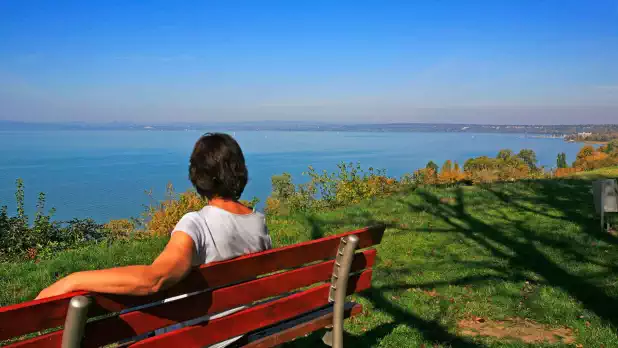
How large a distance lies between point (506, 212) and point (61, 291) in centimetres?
877

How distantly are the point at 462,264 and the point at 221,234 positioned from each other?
15.8 ft

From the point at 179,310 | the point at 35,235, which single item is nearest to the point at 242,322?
the point at 179,310

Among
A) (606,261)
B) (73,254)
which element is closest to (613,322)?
(606,261)

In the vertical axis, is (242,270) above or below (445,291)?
above

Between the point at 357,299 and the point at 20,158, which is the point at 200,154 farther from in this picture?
the point at 20,158

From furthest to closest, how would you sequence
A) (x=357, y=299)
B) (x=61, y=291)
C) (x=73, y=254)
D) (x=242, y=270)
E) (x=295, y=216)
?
1. (x=295, y=216)
2. (x=73, y=254)
3. (x=357, y=299)
4. (x=242, y=270)
5. (x=61, y=291)

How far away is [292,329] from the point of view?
2914 mm

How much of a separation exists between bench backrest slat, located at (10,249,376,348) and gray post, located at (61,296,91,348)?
2.9 inches

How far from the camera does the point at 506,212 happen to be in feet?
30.9

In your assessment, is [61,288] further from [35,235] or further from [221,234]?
[35,235]

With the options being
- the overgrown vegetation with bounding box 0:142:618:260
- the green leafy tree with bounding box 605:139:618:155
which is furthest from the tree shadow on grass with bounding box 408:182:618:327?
the green leafy tree with bounding box 605:139:618:155

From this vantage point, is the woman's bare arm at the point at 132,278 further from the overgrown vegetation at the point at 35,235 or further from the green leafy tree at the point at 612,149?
the green leafy tree at the point at 612,149

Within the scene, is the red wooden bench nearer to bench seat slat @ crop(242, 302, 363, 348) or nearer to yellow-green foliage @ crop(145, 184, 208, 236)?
bench seat slat @ crop(242, 302, 363, 348)

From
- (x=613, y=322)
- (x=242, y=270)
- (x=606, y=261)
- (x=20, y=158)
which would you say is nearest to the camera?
(x=242, y=270)
